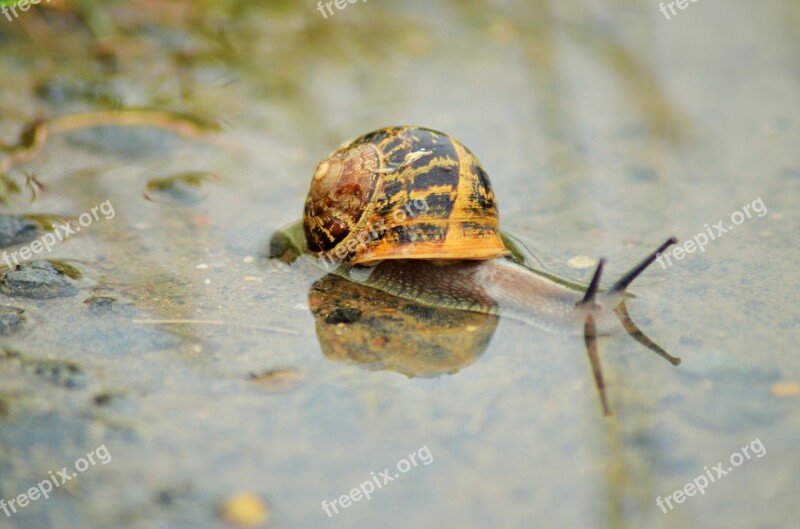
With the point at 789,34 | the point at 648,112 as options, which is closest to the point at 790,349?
the point at 648,112

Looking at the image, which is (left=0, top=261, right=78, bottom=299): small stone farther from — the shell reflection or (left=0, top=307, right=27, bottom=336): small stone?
the shell reflection

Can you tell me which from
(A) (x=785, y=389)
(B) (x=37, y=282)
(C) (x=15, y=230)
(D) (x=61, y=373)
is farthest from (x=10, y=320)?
(A) (x=785, y=389)

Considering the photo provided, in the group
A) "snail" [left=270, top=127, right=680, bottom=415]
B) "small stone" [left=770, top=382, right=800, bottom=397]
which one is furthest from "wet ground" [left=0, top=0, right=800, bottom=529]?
"snail" [left=270, top=127, right=680, bottom=415]

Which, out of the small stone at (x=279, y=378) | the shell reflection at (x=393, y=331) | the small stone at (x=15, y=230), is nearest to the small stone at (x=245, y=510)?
the small stone at (x=279, y=378)

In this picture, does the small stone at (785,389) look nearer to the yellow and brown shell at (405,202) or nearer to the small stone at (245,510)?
the yellow and brown shell at (405,202)

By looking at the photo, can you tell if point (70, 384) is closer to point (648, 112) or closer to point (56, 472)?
point (56, 472)

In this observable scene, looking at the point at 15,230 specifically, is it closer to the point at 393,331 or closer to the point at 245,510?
the point at 393,331
